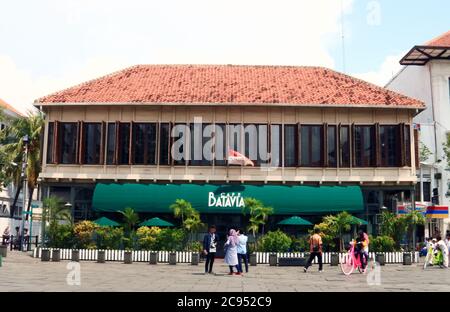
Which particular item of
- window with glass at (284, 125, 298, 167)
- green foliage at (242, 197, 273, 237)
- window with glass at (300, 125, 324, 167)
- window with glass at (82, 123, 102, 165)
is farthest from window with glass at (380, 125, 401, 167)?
window with glass at (82, 123, 102, 165)

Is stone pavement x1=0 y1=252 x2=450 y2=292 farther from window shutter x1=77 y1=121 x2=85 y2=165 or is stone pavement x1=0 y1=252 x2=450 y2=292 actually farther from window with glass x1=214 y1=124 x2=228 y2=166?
window with glass x1=214 y1=124 x2=228 y2=166

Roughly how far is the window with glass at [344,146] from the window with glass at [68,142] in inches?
612

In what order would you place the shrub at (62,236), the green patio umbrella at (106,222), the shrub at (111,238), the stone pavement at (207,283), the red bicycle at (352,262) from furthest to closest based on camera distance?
the green patio umbrella at (106,222)
the shrub at (62,236)
the shrub at (111,238)
the red bicycle at (352,262)
the stone pavement at (207,283)

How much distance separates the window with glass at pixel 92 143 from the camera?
30.9m

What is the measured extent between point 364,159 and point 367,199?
2.71 meters

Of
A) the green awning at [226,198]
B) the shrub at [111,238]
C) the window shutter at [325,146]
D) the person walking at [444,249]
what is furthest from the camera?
the window shutter at [325,146]

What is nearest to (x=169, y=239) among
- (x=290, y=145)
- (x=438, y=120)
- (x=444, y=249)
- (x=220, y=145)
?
(x=220, y=145)

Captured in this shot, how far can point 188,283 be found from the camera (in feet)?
50.6

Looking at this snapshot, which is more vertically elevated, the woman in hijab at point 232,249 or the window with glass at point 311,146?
the window with glass at point 311,146

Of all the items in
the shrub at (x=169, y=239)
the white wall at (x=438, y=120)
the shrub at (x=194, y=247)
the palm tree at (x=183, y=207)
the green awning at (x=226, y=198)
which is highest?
the white wall at (x=438, y=120)

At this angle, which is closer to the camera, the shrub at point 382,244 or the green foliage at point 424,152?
the shrub at point 382,244

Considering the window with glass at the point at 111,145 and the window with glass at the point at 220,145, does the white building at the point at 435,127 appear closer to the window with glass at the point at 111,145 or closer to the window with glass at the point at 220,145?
the window with glass at the point at 220,145

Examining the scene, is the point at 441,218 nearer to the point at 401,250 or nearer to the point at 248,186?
the point at 401,250

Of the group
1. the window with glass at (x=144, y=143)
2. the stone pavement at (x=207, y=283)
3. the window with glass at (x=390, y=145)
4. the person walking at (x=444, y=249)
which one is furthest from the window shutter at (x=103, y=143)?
the person walking at (x=444, y=249)
